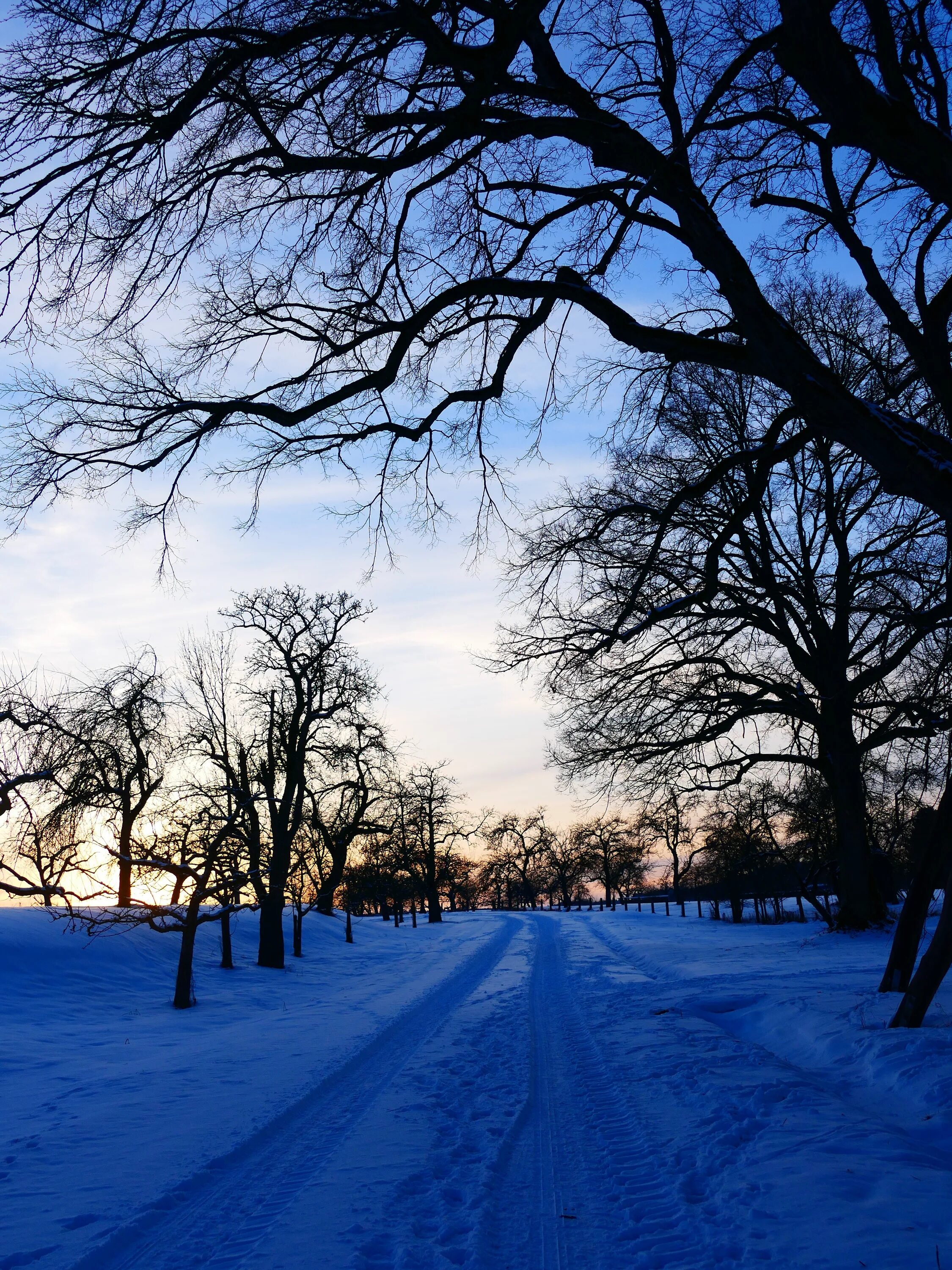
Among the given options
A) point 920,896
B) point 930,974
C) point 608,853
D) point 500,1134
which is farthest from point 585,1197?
point 608,853

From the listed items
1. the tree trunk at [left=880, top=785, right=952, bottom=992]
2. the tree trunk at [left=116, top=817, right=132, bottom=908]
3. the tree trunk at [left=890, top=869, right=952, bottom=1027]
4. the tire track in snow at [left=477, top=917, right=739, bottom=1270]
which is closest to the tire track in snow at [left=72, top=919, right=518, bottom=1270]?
the tire track in snow at [left=477, top=917, right=739, bottom=1270]

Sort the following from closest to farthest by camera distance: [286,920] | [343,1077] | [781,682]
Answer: [343,1077]
[781,682]
[286,920]

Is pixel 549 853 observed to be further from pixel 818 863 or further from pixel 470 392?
pixel 470 392

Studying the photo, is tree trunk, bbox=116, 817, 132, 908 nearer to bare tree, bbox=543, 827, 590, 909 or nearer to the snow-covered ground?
the snow-covered ground

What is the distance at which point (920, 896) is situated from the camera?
782cm

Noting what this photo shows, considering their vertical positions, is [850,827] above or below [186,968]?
above

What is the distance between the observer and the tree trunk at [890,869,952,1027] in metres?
6.85

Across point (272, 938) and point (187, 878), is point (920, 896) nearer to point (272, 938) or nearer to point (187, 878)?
point (187, 878)

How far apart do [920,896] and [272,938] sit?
59.0 feet

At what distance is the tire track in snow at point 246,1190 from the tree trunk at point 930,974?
188 inches

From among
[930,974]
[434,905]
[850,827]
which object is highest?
[850,827]

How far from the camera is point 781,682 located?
1666 centimetres

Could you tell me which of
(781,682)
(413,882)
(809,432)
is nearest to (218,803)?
(781,682)

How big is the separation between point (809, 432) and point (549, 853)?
9388 cm
